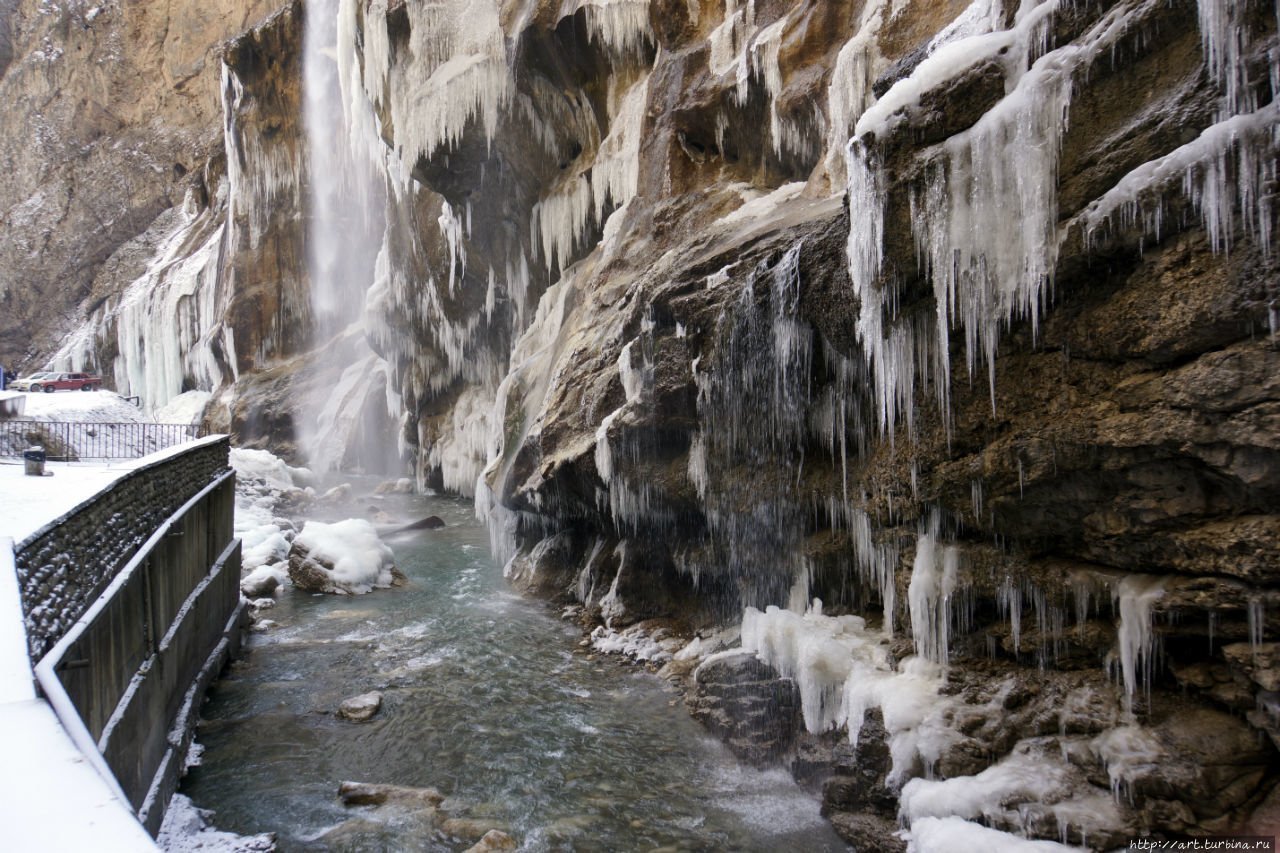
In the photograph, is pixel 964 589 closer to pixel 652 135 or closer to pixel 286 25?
pixel 652 135

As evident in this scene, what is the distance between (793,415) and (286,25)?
32545mm

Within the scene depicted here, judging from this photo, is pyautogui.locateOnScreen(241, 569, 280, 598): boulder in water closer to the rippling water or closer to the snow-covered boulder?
the snow-covered boulder

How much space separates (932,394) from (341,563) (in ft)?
40.3

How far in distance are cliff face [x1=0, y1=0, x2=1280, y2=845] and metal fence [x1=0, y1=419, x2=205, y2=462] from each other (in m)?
8.89

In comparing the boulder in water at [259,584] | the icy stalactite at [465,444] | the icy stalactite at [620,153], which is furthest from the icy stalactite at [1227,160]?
the icy stalactite at [465,444]

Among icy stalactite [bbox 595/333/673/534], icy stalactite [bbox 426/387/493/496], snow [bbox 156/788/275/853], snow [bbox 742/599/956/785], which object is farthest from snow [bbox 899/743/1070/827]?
icy stalactite [bbox 426/387/493/496]

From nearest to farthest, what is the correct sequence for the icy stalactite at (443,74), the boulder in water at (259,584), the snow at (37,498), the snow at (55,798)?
1. the snow at (55,798)
2. the snow at (37,498)
3. the boulder in water at (259,584)
4. the icy stalactite at (443,74)

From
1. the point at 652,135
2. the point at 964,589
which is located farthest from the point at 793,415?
the point at 652,135

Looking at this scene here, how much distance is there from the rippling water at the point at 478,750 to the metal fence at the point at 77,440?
25.2 feet

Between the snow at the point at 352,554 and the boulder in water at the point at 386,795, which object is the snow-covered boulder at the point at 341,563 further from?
the boulder in water at the point at 386,795

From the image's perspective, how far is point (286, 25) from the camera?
103 feet

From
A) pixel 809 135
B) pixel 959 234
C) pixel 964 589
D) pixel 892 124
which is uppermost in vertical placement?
pixel 809 135

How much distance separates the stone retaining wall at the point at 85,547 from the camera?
4438 millimetres

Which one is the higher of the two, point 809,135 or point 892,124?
point 809,135
